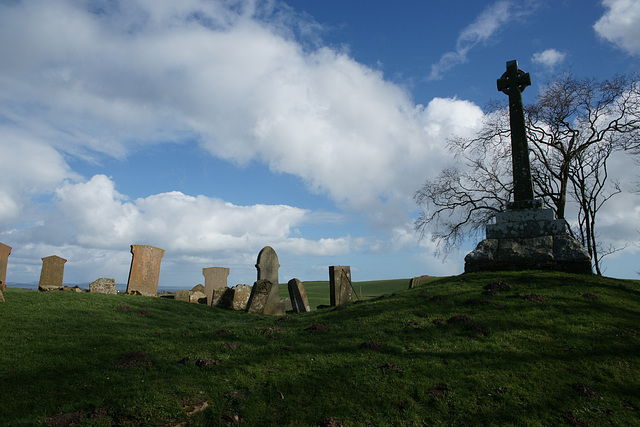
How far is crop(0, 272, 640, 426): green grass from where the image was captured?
5348mm

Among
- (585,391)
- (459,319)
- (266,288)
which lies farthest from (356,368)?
(266,288)

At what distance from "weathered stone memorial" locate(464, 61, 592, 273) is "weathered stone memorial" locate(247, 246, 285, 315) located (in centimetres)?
933

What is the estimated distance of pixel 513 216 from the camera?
48.9 ft

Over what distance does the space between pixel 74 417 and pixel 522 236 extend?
15.0m

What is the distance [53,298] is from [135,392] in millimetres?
9399

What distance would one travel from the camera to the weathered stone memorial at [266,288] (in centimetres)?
1780

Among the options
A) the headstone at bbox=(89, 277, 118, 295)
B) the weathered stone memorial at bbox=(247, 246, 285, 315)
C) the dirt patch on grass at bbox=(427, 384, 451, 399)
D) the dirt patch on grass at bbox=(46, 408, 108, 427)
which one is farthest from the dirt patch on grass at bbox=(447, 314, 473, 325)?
the headstone at bbox=(89, 277, 118, 295)

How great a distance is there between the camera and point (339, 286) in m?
18.2

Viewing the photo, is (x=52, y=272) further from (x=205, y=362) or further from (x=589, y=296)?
(x=589, y=296)

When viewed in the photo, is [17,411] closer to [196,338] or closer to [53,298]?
[196,338]

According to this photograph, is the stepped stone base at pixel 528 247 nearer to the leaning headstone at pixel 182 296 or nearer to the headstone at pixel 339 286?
the headstone at pixel 339 286

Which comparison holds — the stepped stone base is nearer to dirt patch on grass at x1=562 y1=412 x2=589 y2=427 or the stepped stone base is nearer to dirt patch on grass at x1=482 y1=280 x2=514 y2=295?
dirt patch on grass at x1=482 y1=280 x2=514 y2=295

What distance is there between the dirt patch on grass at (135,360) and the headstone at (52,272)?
14102mm

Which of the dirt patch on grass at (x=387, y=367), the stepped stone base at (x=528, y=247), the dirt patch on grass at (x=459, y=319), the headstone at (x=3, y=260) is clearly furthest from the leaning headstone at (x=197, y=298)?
the dirt patch on grass at (x=387, y=367)
